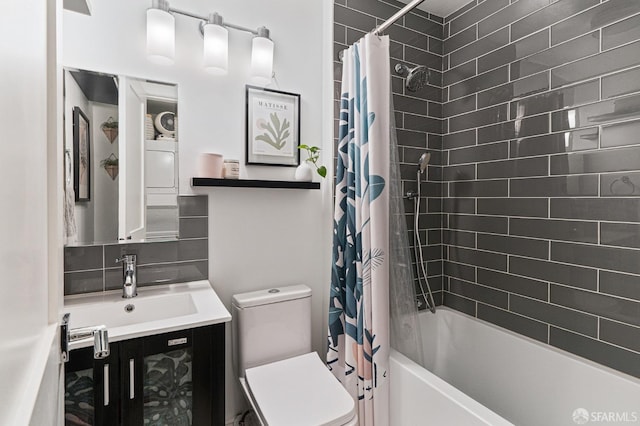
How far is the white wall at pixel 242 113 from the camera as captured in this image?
1558 millimetres

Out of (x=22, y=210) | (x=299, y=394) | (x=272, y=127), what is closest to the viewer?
(x=22, y=210)

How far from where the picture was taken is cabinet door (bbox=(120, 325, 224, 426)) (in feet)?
4.03

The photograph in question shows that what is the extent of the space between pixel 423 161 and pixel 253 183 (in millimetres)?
1073

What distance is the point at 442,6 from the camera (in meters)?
2.09

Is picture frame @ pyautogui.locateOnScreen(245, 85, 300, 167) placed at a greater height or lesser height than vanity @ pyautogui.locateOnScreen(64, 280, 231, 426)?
greater

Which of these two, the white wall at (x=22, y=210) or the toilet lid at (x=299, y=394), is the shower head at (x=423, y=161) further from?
the white wall at (x=22, y=210)

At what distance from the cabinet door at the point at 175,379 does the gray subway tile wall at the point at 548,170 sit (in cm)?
156

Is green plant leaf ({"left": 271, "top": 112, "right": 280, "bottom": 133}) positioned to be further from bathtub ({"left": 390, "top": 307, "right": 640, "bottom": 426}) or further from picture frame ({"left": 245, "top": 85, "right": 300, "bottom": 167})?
bathtub ({"left": 390, "top": 307, "right": 640, "bottom": 426})

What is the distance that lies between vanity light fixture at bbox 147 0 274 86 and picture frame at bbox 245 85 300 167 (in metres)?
0.10

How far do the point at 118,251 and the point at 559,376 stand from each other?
2.23m

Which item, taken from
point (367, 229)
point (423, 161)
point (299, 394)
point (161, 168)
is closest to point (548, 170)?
point (423, 161)

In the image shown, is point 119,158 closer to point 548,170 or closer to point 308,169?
point 308,169

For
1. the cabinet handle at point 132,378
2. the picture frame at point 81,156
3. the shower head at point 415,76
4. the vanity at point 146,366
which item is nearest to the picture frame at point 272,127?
the shower head at point 415,76

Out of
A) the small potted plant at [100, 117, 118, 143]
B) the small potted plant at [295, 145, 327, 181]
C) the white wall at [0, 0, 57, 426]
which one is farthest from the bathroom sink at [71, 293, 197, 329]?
the white wall at [0, 0, 57, 426]
